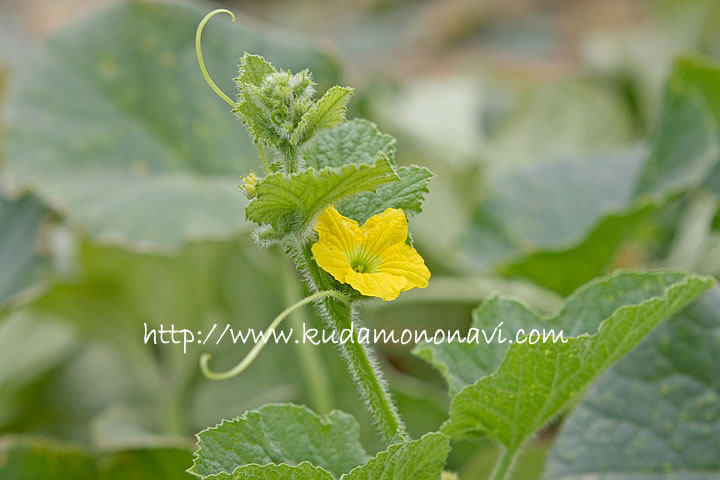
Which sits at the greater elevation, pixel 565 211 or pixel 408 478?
pixel 565 211

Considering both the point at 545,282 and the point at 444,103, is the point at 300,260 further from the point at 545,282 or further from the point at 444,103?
the point at 444,103

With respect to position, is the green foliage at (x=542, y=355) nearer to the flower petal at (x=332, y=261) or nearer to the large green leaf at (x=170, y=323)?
the flower petal at (x=332, y=261)

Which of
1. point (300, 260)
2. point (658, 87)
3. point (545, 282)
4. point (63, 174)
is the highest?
point (658, 87)

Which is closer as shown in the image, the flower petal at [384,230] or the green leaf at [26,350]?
the flower petal at [384,230]

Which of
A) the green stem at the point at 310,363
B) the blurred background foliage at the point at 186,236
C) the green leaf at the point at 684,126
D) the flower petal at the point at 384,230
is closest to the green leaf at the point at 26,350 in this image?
the blurred background foliage at the point at 186,236

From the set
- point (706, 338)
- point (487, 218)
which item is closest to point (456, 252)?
point (487, 218)

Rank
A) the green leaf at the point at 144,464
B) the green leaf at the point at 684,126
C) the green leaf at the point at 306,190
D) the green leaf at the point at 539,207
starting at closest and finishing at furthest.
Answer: the green leaf at the point at 306,190 < the green leaf at the point at 144,464 < the green leaf at the point at 684,126 < the green leaf at the point at 539,207

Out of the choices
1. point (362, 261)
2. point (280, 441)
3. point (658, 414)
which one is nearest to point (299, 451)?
point (280, 441)
